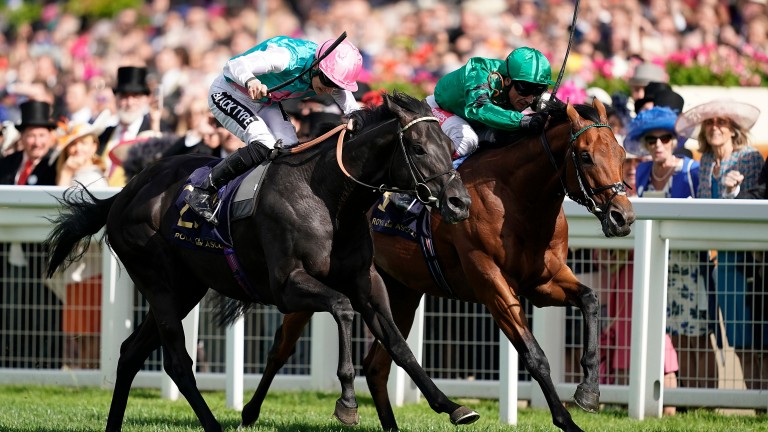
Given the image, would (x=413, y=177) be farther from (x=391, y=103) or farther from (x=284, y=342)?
(x=284, y=342)

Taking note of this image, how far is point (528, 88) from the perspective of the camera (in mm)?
7219

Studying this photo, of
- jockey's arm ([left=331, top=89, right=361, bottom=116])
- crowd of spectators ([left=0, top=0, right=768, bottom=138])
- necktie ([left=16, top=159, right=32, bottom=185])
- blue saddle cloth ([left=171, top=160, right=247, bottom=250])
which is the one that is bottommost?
blue saddle cloth ([left=171, top=160, right=247, bottom=250])

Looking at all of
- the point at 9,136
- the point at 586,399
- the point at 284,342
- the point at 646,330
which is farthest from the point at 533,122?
the point at 9,136

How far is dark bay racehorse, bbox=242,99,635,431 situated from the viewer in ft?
21.4

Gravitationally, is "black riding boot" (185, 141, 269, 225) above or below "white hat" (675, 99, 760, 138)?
below

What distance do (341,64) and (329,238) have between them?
2.80 ft

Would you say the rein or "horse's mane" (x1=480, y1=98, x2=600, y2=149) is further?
"horse's mane" (x1=480, y1=98, x2=600, y2=149)

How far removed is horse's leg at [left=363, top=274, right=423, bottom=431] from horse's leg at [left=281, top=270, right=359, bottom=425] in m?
0.97

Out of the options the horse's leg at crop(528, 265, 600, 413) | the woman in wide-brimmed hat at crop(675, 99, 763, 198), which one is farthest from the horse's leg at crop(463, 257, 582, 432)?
the woman in wide-brimmed hat at crop(675, 99, 763, 198)

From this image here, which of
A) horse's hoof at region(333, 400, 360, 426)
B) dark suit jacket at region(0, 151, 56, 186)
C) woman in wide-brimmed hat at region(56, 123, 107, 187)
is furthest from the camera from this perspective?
dark suit jacket at region(0, 151, 56, 186)

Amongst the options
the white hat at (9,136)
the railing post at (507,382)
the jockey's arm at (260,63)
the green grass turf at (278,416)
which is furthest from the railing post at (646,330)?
the white hat at (9,136)

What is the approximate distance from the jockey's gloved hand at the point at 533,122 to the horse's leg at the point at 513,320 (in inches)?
27.9

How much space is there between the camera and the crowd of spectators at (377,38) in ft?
45.7

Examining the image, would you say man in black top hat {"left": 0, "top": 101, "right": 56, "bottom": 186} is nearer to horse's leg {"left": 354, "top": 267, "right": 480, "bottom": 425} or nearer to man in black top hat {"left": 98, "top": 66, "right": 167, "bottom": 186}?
man in black top hat {"left": 98, "top": 66, "right": 167, "bottom": 186}
